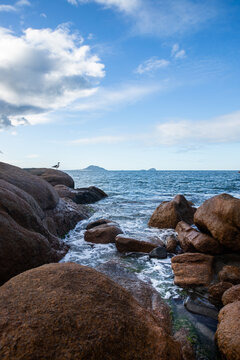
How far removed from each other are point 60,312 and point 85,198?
16.1 meters

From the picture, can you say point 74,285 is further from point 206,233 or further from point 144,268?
point 206,233

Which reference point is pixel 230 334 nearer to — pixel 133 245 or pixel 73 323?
pixel 73 323

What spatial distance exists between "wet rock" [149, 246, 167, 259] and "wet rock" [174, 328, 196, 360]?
317cm

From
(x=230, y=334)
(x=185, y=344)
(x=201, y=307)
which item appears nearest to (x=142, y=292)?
(x=201, y=307)

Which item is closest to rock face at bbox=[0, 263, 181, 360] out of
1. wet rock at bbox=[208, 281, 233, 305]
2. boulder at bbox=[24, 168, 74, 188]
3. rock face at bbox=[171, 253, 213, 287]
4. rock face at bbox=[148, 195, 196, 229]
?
wet rock at bbox=[208, 281, 233, 305]

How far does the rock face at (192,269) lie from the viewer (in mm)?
5238

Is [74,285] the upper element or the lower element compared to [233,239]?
upper

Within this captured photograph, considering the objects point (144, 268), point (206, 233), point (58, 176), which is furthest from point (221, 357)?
point (58, 176)

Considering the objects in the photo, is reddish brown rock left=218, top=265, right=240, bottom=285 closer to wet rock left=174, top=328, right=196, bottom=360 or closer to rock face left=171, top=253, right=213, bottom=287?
rock face left=171, top=253, right=213, bottom=287

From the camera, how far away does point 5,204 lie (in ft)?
16.5

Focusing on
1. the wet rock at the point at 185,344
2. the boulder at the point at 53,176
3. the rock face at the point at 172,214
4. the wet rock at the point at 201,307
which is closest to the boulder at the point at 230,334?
the wet rock at the point at 185,344

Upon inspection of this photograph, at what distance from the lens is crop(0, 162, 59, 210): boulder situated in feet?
25.5

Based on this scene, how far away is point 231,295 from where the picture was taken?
4.05 metres

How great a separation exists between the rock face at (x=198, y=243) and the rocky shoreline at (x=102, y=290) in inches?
1.0
